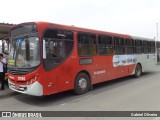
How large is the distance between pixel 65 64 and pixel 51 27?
152 cm

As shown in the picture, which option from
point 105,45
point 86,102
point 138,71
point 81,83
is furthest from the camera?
point 138,71

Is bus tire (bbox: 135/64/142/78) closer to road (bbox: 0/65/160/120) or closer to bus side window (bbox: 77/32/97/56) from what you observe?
road (bbox: 0/65/160/120)

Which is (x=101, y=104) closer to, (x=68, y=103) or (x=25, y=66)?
(x=68, y=103)

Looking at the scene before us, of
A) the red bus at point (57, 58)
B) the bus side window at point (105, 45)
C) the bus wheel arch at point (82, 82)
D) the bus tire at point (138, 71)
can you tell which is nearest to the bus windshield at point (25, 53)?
the red bus at point (57, 58)

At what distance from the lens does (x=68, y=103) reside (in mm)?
7367

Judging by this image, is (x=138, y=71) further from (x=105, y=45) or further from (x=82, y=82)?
(x=82, y=82)

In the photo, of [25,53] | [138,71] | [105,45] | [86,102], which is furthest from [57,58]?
[138,71]

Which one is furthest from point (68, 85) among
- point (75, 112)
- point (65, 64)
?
point (75, 112)

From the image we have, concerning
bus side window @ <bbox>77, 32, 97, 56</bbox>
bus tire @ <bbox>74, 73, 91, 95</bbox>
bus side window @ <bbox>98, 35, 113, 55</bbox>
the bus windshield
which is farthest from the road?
bus side window @ <bbox>98, 35, 113, 55</bbox>

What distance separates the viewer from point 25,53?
291 inches

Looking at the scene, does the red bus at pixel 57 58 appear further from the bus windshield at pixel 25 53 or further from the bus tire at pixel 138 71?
the bus tire at pixel 138 71

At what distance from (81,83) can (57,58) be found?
5.91 feet

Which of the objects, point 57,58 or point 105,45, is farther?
point 105,45

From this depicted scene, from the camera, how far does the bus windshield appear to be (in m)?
7.12
